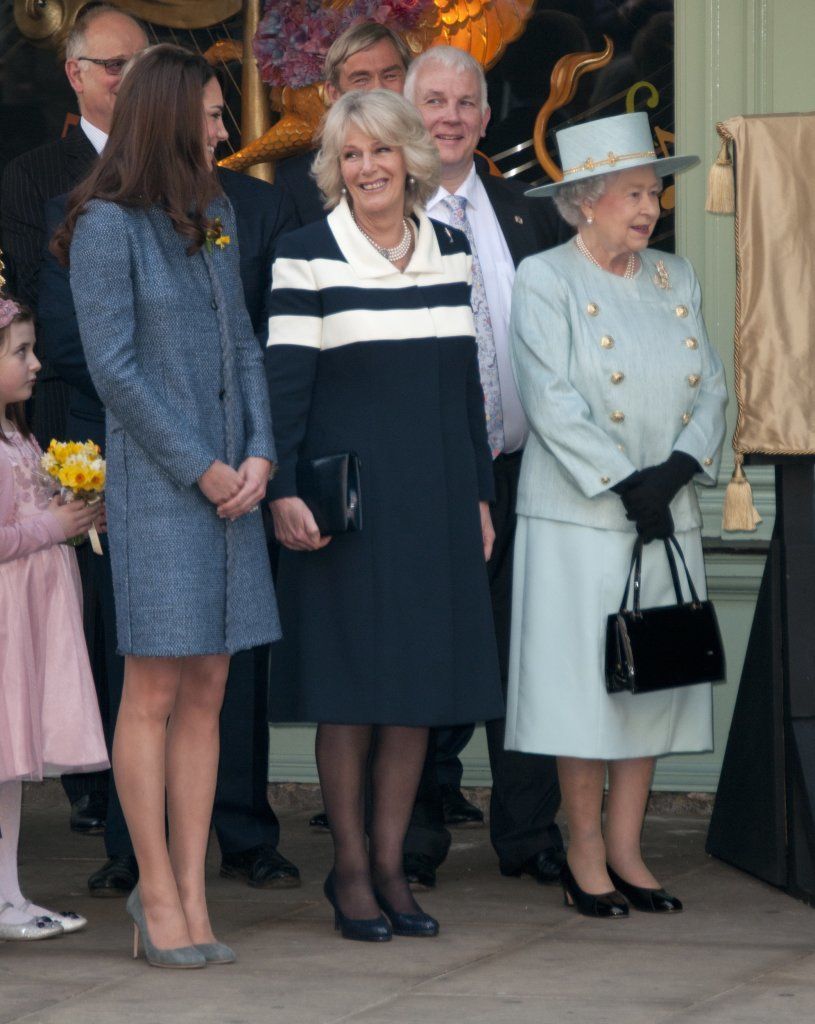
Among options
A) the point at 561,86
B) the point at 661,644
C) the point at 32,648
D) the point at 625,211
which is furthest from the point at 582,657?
the point at 561,86

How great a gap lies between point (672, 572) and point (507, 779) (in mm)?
814

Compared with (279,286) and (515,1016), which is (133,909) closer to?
(515,1016)

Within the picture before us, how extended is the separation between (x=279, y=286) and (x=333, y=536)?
585 millimetres

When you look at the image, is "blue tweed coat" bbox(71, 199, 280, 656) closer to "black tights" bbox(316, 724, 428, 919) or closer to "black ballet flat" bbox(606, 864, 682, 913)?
"black tights" bbox(316, 724, 428, 919)

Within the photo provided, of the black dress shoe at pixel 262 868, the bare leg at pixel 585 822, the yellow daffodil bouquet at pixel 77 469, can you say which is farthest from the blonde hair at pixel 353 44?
the black dress shoe at pixel 262 868

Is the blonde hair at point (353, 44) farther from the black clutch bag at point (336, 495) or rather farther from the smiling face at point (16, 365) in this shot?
the black clutch bag at point (336, 495)

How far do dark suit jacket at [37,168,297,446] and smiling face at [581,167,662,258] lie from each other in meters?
0.84

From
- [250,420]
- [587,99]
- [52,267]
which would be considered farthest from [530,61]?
[250,420]

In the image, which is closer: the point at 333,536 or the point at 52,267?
the point at 333,536

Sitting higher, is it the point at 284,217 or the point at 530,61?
the point at 530,61

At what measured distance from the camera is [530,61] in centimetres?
608

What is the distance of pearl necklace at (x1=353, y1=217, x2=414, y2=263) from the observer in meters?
4.40

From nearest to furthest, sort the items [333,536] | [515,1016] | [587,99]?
[515,1016], [333,536], [587,99]

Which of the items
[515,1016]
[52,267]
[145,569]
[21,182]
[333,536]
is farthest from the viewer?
[21,182]
